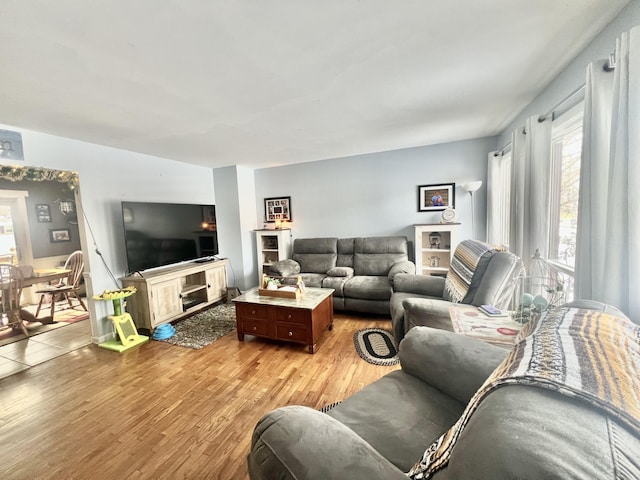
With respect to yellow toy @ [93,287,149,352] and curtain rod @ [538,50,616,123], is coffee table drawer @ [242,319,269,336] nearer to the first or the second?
yellow toy @ [93,287,149,352]

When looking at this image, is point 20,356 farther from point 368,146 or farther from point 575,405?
point 368,146

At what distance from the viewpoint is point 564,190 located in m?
2.05

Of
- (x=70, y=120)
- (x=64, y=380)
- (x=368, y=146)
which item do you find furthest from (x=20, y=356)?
(x=368, y=146)

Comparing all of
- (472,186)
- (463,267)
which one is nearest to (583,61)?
(463,267)

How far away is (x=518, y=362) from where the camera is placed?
2.05 feet

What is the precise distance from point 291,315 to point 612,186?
2.39 meters

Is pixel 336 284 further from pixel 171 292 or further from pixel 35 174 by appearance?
pixel 35 174

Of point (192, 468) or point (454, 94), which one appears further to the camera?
point (454, 94)

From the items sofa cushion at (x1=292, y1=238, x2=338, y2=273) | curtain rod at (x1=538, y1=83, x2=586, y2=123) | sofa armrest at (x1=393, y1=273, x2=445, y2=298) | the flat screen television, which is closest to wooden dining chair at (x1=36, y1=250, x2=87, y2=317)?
the flat screen television

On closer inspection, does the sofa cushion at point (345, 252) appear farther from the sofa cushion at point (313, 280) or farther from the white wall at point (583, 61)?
the white wall at point (583, 61)

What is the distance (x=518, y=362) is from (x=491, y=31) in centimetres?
171

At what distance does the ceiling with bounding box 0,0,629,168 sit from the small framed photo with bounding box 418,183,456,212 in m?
1.25

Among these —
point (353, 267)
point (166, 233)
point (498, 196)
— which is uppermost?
Result: point (498, 196)

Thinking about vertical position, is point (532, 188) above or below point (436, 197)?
below
